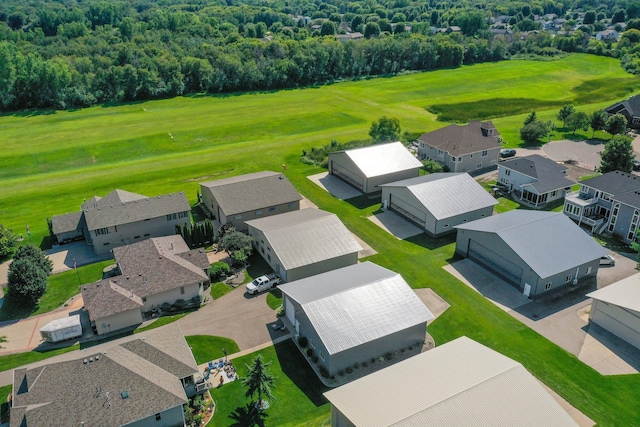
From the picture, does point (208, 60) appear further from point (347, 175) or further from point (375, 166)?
point (375, 166)

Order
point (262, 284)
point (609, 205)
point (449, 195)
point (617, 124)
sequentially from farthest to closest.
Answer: point (617, 124) → point (449, 195) → point (609, 205) → point (262, 284)

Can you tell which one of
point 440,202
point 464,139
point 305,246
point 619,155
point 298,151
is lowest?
point 298,151

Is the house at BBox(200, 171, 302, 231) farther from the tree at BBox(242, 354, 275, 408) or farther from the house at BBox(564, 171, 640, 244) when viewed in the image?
the house at BBox(564, 171, 640, 244)

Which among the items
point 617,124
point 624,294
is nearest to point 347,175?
point 624,294

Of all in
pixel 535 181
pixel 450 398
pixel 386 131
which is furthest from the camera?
pixel 386 131

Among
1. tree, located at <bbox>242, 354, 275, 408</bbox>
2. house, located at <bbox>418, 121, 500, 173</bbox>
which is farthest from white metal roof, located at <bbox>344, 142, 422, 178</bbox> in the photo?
tree, located at <bbox>242, 354, 275, 408</bbox>

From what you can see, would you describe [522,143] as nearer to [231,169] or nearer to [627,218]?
[627,218]

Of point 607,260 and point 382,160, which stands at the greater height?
point 382,160

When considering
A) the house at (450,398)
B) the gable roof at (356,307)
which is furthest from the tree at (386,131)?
the house at (450,398)
